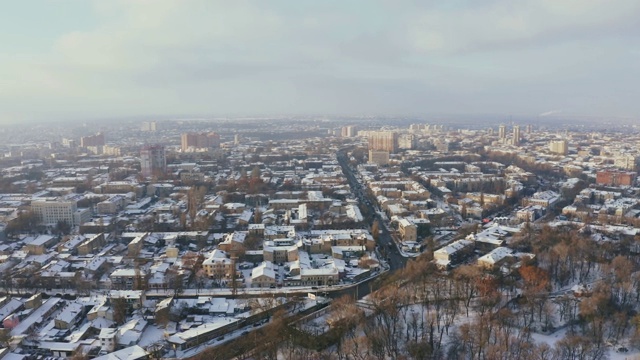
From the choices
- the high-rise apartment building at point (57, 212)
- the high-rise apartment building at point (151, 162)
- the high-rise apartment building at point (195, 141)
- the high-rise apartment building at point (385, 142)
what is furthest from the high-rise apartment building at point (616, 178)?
the high-rise apartment building at point (195, 141)

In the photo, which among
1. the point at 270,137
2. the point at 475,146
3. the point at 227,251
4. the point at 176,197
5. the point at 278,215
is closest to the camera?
the point at 227,251

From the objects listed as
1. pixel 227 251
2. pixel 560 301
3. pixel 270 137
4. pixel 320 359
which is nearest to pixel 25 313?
pixel 227 251

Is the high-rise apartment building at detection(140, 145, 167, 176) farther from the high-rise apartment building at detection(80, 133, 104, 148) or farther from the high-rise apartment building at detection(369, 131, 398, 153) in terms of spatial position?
the high-rise apartment building at detection(80, 133, 104, 148)

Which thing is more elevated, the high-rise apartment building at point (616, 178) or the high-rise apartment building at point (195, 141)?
the high-rise apartment building at point (195, 141)

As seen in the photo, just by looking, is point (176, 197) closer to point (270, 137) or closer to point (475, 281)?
point (475, 281)

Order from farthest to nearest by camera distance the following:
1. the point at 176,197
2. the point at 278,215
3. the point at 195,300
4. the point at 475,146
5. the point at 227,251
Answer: the point at 475,146
the point at 176,197
the point at 278,215
the point at 227,251
the point at 195,300

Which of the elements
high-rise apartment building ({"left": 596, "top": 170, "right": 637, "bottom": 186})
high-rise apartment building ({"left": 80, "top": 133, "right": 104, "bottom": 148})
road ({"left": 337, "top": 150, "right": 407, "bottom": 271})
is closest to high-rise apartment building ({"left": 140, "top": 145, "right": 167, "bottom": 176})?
road ({"left": 337, "top": 150, "right": 407, "bottom": 271})

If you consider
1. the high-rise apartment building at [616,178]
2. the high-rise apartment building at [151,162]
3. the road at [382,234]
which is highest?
the high-rise apartment building at [151,162]

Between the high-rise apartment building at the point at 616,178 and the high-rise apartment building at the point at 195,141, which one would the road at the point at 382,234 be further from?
the high-rise apartment building at the point at 195,141

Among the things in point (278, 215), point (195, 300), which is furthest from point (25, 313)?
point (278, 215)

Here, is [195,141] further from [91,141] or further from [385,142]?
[385,142]

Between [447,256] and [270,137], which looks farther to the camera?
[270,137]
